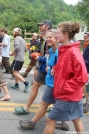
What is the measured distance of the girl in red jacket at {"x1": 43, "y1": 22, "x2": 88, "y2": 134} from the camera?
102 inches

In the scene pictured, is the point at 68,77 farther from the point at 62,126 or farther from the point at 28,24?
the point at 28,24

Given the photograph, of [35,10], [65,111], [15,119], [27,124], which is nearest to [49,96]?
[27,124]

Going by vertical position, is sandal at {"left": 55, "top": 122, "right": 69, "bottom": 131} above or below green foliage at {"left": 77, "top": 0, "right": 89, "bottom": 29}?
below

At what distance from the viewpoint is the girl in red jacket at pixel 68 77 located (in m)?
2.59

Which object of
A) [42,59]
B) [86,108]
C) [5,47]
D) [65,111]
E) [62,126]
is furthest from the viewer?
[5,47]

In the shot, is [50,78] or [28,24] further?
[28,24]

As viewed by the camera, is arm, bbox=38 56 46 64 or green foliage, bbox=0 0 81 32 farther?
green foliage, bbox=0 0 81 32

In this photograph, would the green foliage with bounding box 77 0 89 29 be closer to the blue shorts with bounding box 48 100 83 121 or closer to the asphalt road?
the asphalt road

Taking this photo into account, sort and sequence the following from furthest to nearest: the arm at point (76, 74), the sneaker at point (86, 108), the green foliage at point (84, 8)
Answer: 1. the green foliage at point (84, 8)
2. the sneaker at point (86, 108)
3. the arm at point (76, 74)

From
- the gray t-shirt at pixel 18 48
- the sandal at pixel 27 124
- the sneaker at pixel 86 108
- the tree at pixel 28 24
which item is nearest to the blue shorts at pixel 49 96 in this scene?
the sandal at pixel 27 124

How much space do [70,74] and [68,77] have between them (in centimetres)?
4

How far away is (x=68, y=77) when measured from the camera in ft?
8.76

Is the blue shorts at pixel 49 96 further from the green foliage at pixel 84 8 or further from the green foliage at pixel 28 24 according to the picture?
the green foliage at pixel 28 24

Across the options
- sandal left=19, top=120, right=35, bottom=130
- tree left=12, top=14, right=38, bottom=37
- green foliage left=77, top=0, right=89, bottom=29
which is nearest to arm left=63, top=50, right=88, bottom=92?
sandal left=19, top=120, right=35, bottom=130
